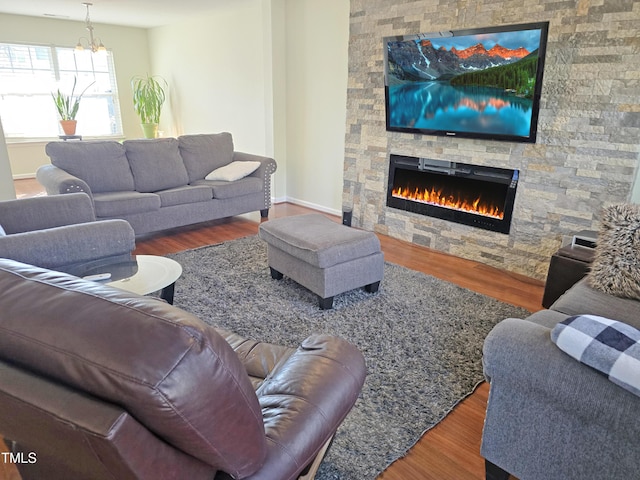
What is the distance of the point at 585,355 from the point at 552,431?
0.98ft

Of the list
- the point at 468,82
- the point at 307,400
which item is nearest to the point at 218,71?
the point at 468,82

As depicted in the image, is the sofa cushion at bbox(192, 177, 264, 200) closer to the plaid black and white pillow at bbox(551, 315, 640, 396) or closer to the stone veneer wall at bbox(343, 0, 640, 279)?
the stone veneer wall at bbox(343, 0, 640, 279)

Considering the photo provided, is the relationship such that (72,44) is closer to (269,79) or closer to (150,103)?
(150,103)

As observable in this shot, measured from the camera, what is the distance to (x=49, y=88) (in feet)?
23.6

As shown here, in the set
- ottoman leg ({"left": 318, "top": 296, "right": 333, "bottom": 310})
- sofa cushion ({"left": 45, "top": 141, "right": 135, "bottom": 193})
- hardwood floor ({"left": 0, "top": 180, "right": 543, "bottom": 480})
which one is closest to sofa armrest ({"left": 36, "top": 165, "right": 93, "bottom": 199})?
sofa cushion ({"left": 45, "top": 141, "right": 135, "bottom": 193})

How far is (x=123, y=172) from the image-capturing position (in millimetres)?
4211

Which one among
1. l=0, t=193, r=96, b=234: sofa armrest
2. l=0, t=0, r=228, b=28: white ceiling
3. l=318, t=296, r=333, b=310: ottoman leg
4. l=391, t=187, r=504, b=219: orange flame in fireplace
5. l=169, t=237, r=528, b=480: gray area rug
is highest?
l=0, t=0, r=228, b=28: white ceiling

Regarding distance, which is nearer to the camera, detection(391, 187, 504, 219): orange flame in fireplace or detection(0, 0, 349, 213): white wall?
detection(391, 187, 504, 219): orange flame in fireplace

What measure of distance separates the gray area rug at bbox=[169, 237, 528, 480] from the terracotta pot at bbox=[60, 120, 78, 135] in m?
4.75

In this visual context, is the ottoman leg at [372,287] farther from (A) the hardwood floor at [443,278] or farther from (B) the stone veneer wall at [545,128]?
(B) the stone veneer wall at [545,128]

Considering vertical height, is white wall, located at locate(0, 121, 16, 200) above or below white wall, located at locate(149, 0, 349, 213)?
below

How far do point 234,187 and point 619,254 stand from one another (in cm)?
355

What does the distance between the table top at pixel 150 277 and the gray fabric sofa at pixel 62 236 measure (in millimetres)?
175

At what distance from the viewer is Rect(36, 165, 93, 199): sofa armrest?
3.52m
